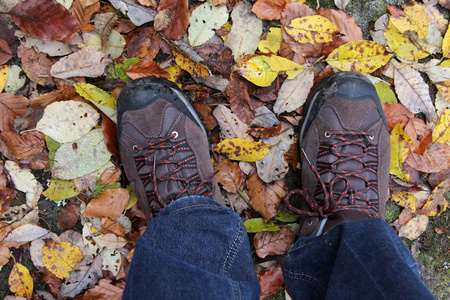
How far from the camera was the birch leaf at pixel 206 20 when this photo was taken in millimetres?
1276

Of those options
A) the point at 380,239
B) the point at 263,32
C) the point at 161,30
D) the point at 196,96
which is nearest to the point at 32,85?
the point at 161,30

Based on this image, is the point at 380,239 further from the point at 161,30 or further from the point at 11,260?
the point at 11,260

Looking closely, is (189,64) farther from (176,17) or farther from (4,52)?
(4,52)

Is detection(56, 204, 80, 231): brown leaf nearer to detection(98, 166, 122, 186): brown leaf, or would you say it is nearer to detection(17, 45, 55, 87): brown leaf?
detection(98, 166, 122, 186): brown leaf

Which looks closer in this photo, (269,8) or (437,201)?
(269,8)

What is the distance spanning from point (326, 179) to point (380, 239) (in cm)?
46

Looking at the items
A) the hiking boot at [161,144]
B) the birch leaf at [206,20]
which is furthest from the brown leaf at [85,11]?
the birch leaf at [206,20]

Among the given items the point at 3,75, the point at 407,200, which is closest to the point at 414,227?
the point at 407,200

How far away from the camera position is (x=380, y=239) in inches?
34.7

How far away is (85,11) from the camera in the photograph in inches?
50.2

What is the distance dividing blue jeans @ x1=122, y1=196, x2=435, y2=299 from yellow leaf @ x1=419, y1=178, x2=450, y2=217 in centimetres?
63

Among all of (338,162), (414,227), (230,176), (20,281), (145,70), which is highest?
(145,70)

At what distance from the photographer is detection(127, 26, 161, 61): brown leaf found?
4.26 ft

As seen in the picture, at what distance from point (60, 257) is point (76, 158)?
1.59 ft
